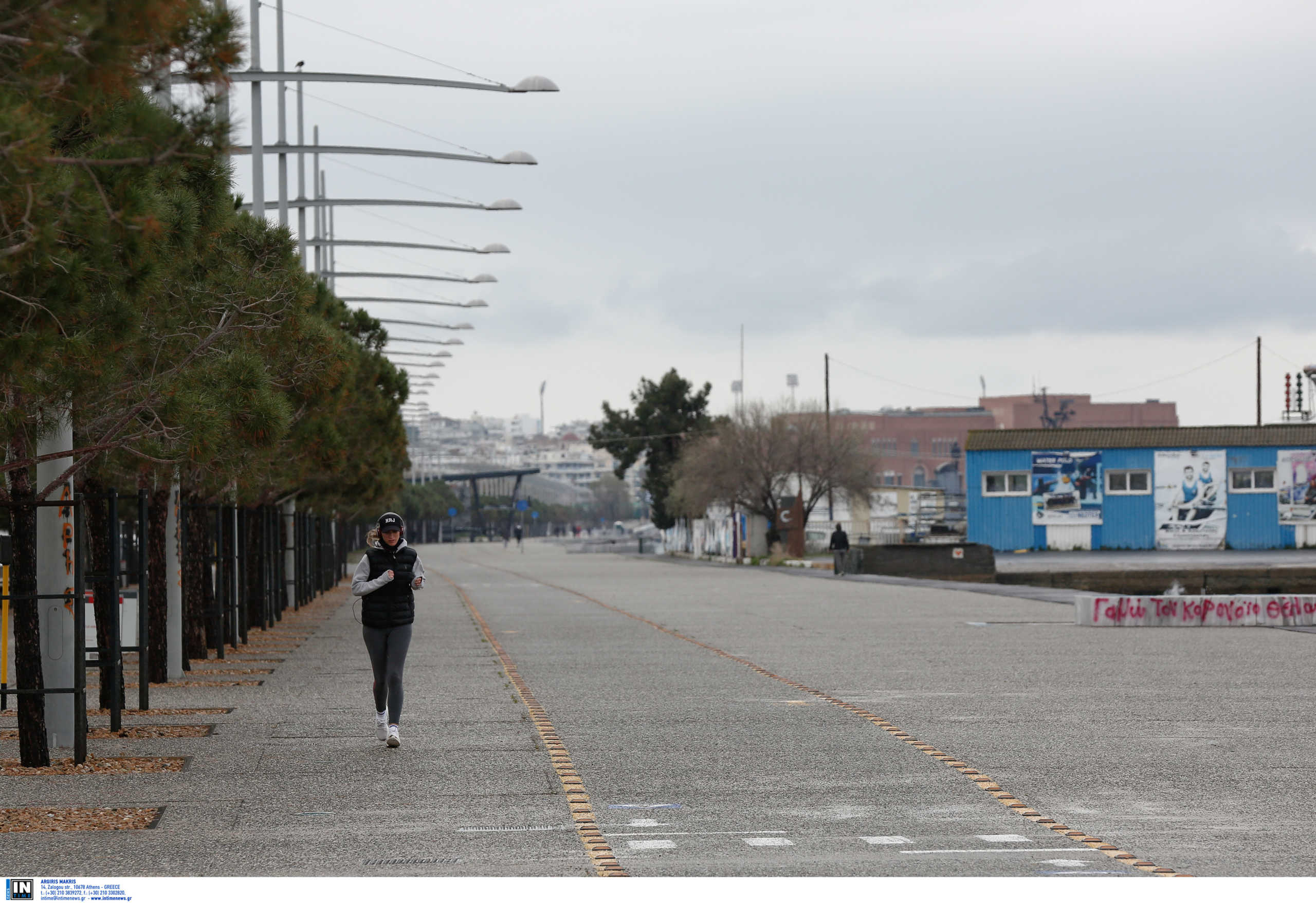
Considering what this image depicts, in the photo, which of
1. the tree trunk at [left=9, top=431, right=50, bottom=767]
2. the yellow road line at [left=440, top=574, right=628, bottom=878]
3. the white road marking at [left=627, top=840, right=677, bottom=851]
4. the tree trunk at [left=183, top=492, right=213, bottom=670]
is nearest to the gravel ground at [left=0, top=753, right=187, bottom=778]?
the tree trunk at [left=9, top=431, right=50, bottom=767]

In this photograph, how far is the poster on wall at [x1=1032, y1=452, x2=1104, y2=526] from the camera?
230ft

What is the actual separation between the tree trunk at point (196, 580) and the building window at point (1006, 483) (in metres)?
51.8

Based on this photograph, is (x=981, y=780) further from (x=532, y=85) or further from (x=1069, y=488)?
Answer: (x=1069, y=488)

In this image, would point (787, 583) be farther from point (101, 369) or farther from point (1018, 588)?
point (101, 369)

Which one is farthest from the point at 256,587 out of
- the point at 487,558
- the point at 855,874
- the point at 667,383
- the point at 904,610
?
the point at 667,383

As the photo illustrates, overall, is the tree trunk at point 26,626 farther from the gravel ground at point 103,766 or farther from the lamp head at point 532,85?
the lamp head at point 532,85

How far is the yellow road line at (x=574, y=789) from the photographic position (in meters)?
8.49

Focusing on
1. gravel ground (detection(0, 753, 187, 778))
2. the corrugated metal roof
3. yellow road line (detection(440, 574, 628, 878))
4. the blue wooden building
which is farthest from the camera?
the corrugated metal roof

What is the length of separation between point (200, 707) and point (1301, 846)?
10.7 metres

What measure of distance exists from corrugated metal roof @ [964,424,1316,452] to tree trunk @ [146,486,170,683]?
53670mm

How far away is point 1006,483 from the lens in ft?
234

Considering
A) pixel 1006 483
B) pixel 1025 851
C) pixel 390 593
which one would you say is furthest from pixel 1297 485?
pixel 1025 851

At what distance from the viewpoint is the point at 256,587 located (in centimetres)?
2919

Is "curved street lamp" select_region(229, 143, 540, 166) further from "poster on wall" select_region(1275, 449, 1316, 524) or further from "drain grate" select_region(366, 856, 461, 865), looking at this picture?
"poster on wall" select_region(1275, 449, 1316, 524)
